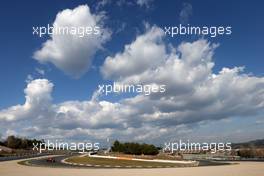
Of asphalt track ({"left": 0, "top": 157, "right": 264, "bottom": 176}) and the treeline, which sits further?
the treeline

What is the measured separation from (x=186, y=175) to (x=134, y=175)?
609 centimetres

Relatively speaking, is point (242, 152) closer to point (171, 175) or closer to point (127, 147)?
point (127, 147)

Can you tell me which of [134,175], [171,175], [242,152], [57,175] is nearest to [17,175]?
[57,175]

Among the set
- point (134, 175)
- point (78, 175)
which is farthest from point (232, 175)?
point (78, 175)

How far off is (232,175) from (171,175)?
695cm

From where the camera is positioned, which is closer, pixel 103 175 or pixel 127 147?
pixel 103 175

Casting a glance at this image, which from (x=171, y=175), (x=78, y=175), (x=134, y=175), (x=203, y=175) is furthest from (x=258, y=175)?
(x=78, y=175)

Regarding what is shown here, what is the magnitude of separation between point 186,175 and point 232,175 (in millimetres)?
5216

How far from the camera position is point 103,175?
43250 millimetres

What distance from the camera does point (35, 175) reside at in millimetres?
43969

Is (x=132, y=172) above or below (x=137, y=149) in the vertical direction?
above

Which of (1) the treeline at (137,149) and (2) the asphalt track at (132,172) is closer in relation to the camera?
(2) the asphalt track at (132,172)

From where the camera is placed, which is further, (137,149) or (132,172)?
(137,149)

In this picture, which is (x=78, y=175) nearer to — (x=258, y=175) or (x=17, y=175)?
(x=17, y=175)
